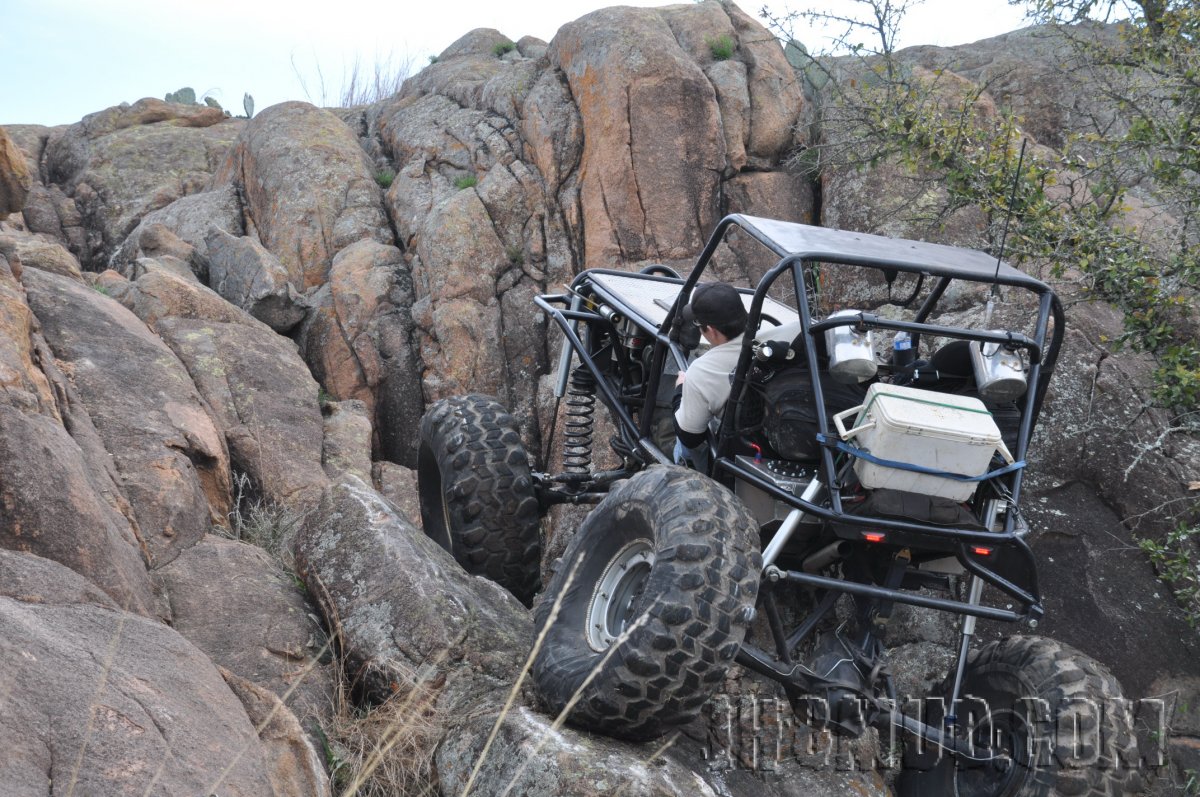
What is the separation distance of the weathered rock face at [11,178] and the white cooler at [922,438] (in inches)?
172

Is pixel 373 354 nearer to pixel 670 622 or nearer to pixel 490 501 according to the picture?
pixel 490 501

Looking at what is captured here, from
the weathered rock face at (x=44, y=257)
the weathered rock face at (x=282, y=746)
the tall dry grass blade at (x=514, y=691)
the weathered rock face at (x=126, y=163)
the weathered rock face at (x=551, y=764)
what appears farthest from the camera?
the weathered rock face at (x=126, y=163)

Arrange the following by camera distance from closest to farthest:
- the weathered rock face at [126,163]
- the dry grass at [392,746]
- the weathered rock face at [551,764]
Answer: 1. the weathered rock face at [551,764]
2. the dry grass at [392,746]
3. the weathered rock face at [126,163]

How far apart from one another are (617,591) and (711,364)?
3.46ft

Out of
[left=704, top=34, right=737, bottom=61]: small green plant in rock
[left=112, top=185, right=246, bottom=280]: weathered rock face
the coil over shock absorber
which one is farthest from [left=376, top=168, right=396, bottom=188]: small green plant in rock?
the coil over shock absorber

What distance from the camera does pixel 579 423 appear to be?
263 inches

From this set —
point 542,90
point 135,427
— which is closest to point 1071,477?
point 135,427

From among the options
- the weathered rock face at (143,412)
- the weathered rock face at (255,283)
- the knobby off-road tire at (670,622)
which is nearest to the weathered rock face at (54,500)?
the weathered rock face at (143,412)

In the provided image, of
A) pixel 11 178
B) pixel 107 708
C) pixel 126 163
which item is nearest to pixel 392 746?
pixel 107 708

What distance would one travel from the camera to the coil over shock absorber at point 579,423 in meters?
6.69

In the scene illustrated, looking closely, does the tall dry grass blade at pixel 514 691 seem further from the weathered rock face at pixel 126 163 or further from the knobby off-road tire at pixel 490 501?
the weathered rock face at pixel 126 163

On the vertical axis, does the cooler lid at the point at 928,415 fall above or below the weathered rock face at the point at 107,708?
above

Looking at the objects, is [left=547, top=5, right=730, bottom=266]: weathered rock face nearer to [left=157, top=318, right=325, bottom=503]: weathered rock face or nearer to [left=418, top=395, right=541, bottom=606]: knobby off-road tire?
[left=157, top=318, right=325, bottom=503]: weathered rock face

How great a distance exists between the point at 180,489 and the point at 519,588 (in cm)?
193
